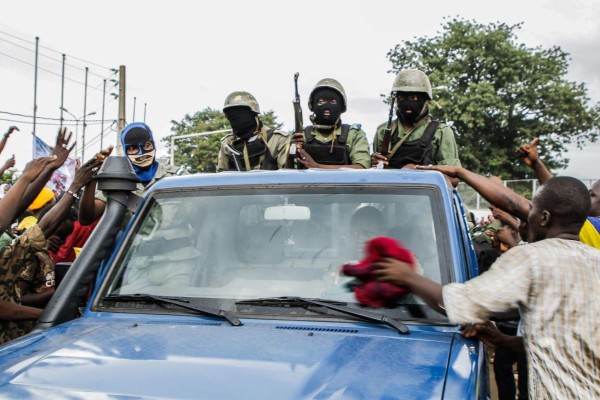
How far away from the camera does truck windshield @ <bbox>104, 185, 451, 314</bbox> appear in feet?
9.48

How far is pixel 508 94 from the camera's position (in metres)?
39.0

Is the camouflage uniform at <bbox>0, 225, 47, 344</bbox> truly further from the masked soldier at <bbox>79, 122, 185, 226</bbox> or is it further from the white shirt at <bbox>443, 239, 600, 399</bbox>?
the white shirt at <bbox>443, 239, 600, 399</bbox>

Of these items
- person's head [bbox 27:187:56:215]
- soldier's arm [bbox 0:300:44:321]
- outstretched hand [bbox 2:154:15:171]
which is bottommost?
soldier's arm [bbox 0:300:44:321]

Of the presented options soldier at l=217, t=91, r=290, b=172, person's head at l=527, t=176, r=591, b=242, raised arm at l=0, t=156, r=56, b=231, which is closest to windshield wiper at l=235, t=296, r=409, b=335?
person's head at l=527, t=176, r=591, b=242

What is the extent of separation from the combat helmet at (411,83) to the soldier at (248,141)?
102cm

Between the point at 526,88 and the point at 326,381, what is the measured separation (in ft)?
129

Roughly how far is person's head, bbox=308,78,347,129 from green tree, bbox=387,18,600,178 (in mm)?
33206

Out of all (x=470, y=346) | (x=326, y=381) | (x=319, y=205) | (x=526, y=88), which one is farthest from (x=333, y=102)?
(x=526, y=88)

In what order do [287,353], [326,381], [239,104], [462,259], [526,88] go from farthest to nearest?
[526,88] → [239,104] → [462,259] → [287,353] → [326,381]

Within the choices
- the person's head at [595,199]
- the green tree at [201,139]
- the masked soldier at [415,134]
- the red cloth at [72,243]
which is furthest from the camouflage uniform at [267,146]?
the green tree at [201,139]

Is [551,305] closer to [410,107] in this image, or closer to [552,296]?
[552,296]

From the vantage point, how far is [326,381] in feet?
6.75

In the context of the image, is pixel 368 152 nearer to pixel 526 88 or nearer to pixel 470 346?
pixel 470 346

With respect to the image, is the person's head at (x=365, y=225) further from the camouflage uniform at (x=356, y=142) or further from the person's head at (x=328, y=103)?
the person's head at (x=328, y=103)
